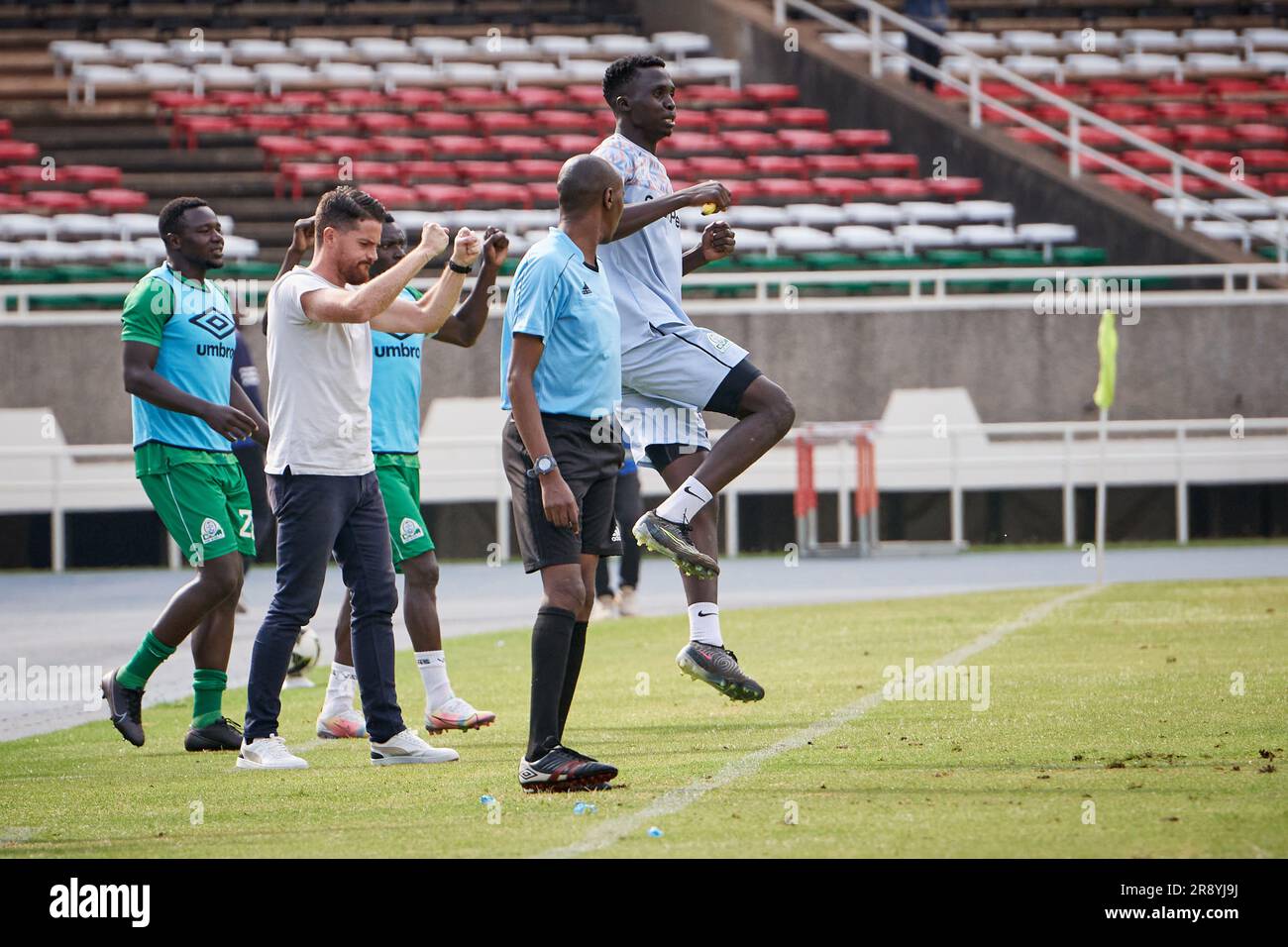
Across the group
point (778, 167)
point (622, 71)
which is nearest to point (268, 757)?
point (622, 71)

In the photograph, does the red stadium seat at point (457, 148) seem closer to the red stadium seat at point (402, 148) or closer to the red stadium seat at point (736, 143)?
the red stadium seat at point (402, 148)

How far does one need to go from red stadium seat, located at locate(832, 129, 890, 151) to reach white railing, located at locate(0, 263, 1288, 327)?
5135 mm

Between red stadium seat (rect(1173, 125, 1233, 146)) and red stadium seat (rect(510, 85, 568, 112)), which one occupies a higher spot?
red stadium seat (rect(510, 85, 568, 112))

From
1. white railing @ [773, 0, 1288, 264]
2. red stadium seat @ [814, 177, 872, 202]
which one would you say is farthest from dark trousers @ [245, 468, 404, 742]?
red stadium seat @ [814, 177, 872, 202]

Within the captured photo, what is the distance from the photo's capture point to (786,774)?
20.9 ft

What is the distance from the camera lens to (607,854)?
16.1ft

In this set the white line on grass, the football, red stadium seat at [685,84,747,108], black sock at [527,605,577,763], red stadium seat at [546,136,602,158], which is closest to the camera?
the white line on grass

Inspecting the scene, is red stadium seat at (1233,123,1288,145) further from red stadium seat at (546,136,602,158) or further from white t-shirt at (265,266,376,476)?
white t-shirt at (265,266,376,476)

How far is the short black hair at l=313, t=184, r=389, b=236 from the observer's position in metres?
7.10

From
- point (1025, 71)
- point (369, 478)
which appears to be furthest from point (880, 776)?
point (1025, 71)

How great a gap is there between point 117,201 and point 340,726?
18.9 meters

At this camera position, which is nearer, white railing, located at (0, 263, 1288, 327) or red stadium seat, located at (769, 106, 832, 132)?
white railing, located at (0, 263, 1288, 327)

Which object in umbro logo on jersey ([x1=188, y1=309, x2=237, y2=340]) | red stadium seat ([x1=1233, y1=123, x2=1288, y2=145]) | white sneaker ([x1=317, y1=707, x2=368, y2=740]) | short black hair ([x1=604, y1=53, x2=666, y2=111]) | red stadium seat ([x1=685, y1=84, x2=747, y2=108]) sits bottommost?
white sneaker ([x1=317, y1=707, x2=368, y2=740])
